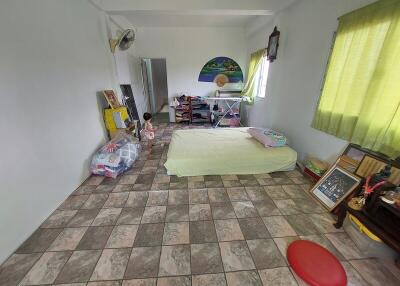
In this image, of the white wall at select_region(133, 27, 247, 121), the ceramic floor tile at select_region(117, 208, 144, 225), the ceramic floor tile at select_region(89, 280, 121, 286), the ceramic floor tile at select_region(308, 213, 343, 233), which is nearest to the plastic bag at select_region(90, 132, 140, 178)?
the ceramic floor tile at select_region(117, 208, 144, 225)

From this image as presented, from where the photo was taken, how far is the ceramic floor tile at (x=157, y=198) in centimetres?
187

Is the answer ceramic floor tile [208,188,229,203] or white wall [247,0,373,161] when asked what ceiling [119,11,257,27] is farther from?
ceramic floor tile [208,188,229,203]

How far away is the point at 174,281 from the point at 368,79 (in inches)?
89.0

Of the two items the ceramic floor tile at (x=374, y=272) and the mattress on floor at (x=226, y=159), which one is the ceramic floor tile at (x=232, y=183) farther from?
the ceramic floor tile at (x=374, y=272)

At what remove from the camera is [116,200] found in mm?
1924

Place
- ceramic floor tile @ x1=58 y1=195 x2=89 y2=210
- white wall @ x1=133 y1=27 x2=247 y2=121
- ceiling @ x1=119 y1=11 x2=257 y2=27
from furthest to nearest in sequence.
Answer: white wall @ x1=133 y1=27 x2=247 y2=121 < ceiling @ x1=119 y1=11 x2=257 y2=27 < ceramic floor tile @ x1=58 y1=195 x2=89 y2=210

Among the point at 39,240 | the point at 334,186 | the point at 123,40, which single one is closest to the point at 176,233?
the point at 39,240

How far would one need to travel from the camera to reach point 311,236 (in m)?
1.49

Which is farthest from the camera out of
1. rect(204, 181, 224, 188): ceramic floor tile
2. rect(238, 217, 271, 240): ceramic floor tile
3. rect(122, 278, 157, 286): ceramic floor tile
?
rect(204, 181, 224, 188): ceramic floor tile

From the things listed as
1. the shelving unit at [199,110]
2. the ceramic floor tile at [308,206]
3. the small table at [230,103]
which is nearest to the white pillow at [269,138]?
the ceramic floor tile at [308,206]

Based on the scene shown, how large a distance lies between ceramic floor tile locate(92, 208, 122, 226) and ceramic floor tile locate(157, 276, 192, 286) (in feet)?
2.41

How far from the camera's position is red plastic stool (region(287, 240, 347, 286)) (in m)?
1.14

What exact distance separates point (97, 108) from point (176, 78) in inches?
112

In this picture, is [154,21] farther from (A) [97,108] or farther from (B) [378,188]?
(B) [378,188]
